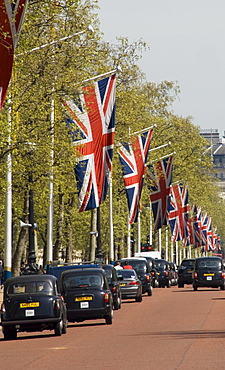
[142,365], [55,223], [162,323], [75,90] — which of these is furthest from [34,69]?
[55,223]

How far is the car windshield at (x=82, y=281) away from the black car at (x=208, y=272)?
2425cm

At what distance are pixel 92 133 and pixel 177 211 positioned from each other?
3927cm

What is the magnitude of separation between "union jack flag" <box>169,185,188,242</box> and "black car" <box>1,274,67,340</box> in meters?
50.4

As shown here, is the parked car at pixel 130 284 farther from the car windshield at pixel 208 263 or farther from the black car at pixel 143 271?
the car windshield at pixel 208 263

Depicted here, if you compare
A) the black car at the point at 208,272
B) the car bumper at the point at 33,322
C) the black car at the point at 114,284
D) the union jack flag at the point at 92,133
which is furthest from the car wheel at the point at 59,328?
the black car at the point at 208,272

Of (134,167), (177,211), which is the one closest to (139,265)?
(134,167)

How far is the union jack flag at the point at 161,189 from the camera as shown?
61.9m

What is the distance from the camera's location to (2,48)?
2267 centimetres

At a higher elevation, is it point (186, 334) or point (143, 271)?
point (143, 271)

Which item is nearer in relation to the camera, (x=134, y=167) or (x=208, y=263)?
(x=134, y=167)

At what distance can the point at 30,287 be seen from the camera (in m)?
24.8

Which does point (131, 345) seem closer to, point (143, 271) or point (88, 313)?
point (88, 313)

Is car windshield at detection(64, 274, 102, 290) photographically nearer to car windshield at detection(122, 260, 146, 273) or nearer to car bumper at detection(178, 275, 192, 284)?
car windshield at detection(122, 260, 146, 273)

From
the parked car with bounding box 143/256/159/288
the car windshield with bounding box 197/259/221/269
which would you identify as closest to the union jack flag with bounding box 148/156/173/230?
the parked car with bounding box 143/256/159/288
